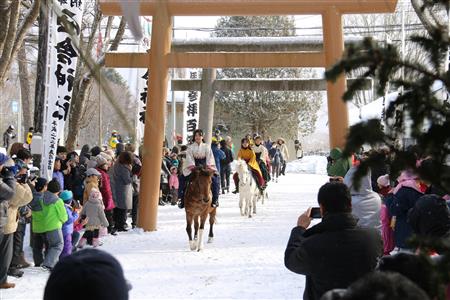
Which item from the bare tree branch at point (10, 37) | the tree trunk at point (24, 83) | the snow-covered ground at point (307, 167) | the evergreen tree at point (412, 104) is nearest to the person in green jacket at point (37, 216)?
the bare tree branch at point (10, 37)

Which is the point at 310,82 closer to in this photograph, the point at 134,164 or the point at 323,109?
the point at 134,164

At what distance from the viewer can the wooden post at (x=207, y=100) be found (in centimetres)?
1981

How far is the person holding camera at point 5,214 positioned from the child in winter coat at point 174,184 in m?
10.4

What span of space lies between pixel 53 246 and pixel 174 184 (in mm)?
9738

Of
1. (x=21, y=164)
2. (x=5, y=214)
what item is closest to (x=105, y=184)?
(x=21, y=164)

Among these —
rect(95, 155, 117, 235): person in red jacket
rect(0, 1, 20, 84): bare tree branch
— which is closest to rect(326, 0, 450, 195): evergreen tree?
rect(0, 1, 20, 84): bare tree branch

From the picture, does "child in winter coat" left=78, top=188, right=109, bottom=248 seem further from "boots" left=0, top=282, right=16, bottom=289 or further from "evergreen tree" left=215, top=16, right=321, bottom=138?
"evergreen tree" left=215, top=16, right=321, bottom=138

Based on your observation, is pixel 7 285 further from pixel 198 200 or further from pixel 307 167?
pixel 307 167

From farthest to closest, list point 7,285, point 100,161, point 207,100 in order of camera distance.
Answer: point 207,100 → point 100,161 → point 7,285

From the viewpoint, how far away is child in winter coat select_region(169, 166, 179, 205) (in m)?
18.3

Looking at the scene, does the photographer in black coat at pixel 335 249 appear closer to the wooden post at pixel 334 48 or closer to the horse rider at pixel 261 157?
the wooden post at pixel 334 48

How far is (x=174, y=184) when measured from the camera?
1848 centimetres

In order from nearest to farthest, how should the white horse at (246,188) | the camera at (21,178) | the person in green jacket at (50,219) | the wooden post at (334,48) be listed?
the camera at (21,178) → the person in green jacket at (50,219) → the wooden post at (334,48) → the white horse at (246,188)

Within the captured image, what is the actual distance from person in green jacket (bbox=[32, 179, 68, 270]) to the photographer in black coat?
5584mm
